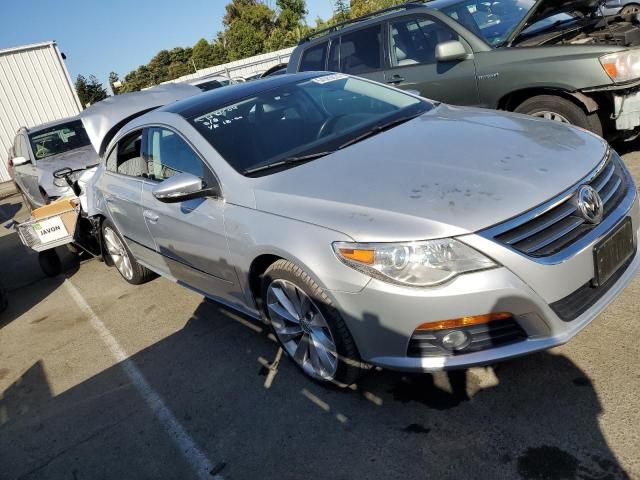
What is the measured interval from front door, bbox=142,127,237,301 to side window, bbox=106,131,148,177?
0.77 ft

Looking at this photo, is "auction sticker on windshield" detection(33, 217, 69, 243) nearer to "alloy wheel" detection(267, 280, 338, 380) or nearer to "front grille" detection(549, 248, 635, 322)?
"alloy wheel" detection(267, 280, 338, 380)

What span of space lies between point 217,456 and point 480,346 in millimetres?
1399

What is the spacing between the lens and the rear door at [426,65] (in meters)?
5.27

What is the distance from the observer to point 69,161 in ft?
28.2

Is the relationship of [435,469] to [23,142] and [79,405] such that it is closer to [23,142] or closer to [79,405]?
[79,405]

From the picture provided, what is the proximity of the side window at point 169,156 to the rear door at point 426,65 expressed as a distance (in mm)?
2949

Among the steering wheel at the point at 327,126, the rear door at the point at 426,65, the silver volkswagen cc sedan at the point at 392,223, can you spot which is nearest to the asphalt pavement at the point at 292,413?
the silver volkswagen cc sedan at the point at 392,223

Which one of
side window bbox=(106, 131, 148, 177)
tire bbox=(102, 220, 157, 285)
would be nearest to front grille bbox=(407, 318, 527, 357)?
side window bbox=(106, 131, 148, 177)

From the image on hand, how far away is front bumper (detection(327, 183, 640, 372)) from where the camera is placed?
219 cm

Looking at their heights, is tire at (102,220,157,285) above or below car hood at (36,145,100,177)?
below

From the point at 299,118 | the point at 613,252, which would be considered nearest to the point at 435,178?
the point at 613,252

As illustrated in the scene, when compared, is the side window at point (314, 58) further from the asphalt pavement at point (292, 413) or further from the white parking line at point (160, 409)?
the white parking line at point (160, 409)

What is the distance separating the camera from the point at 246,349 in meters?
3.59

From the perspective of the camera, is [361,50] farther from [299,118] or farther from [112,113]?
[299,118]
